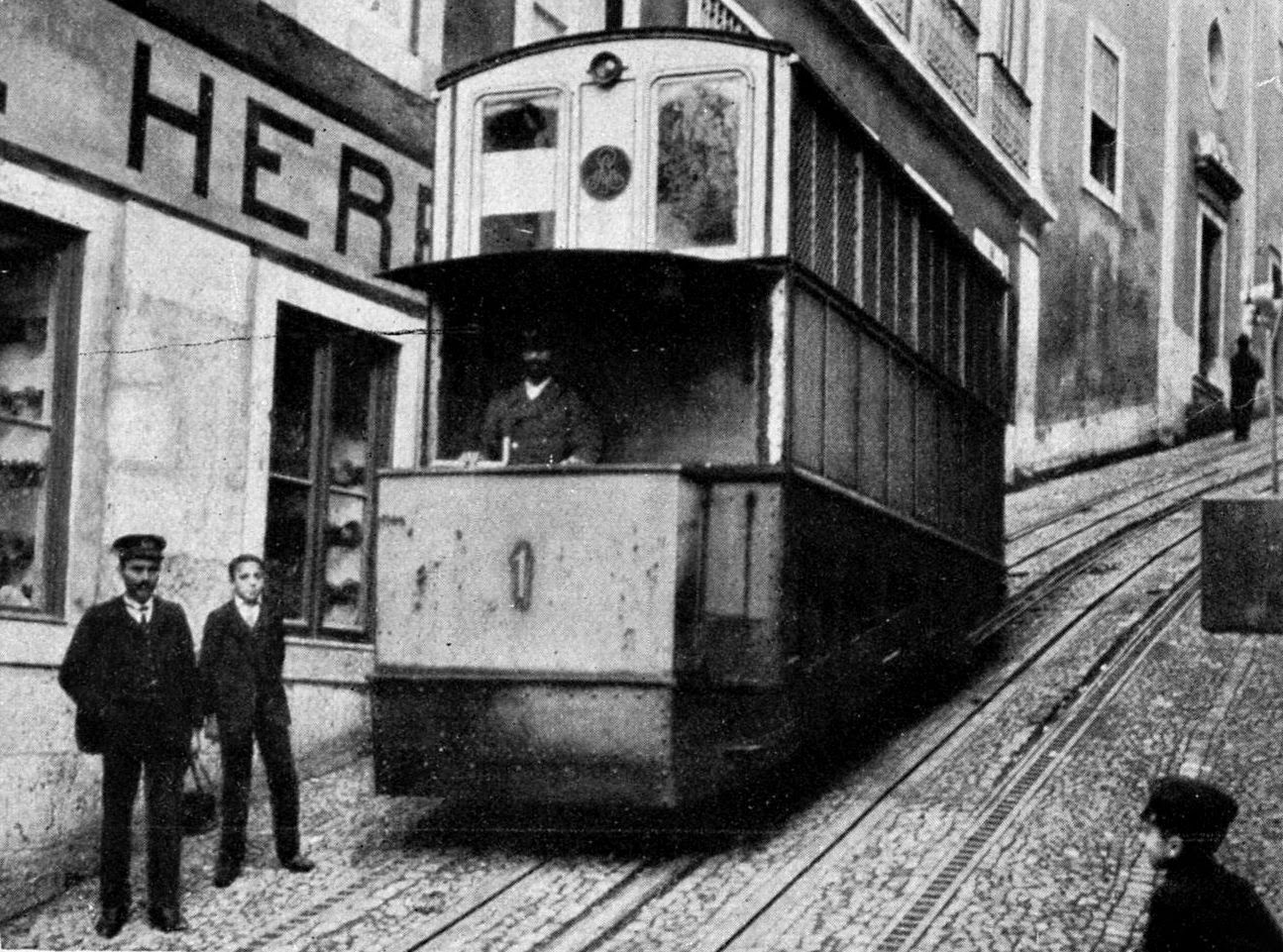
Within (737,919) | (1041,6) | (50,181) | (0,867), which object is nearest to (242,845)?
(0,867)

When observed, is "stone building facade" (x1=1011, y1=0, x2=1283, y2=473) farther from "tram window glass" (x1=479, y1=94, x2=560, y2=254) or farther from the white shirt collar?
the white shirt collar

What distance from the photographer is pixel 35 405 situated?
25.8ft

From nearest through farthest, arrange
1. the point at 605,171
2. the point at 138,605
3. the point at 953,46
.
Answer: the point at 138,605, the point at 605,171, the point at 953,46

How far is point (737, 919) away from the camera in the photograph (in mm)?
7074

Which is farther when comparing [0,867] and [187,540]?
[187,540]

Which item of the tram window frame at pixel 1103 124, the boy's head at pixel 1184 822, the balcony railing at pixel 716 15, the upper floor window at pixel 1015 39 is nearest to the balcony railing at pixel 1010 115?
the upper floor window at pixel 1015 39

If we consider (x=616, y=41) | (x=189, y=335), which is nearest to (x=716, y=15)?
(x=616, y=41)

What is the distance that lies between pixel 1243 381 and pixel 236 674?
15478mm

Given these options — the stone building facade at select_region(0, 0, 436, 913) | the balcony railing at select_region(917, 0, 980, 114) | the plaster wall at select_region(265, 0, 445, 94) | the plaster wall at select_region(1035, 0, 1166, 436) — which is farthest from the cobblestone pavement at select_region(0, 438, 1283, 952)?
the plaster wall at select_region(1035, 0, 1166, 436)

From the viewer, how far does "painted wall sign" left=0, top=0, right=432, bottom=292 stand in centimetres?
783

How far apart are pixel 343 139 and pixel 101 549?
9.86 ft

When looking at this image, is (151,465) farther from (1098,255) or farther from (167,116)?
(1098,255)

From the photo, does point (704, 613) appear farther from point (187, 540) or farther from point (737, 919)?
point (187, 540)

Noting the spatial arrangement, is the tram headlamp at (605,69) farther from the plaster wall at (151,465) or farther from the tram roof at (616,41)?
the plaster wall at (151,465)
